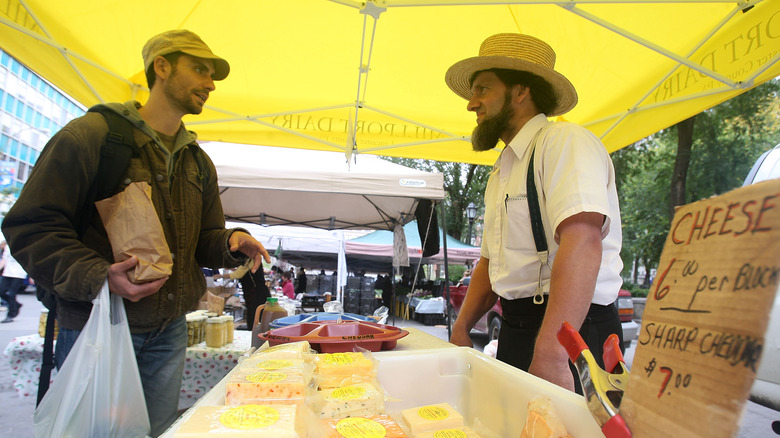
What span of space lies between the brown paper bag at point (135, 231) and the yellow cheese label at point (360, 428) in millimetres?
1001

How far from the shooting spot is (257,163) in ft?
15.9

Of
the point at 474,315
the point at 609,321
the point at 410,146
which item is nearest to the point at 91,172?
the point at 474,315

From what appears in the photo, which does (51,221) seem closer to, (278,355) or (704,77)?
(278,355)

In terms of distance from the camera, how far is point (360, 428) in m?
0.79

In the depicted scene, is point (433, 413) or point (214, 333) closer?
point (433, 413)

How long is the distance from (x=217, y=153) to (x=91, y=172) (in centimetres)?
373

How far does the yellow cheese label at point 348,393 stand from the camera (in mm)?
894

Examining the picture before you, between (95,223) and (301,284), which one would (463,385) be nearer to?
(95,223)

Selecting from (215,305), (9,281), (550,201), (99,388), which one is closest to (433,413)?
(550,201)

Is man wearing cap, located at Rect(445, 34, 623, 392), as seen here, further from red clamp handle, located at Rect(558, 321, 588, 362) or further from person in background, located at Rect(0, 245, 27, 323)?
person in background, located at Rect(0, 245, 27, 323)

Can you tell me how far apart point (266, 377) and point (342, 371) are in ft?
0.69

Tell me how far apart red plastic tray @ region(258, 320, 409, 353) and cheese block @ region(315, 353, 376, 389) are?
292mm

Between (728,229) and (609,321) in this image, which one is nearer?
(728,229)

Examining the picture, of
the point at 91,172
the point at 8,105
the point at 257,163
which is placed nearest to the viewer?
the point at 91,172
